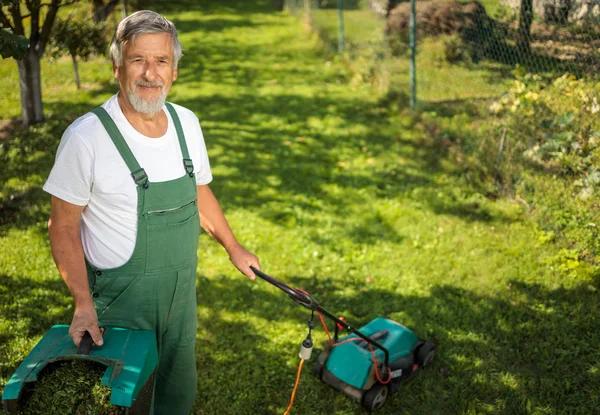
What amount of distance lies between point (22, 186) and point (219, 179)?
2.13 metres

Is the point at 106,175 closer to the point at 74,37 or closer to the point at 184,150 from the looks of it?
the point at 184,150

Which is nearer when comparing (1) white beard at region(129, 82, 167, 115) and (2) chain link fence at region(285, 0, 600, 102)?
(1) white beard at region(129, 82, 167, 115)

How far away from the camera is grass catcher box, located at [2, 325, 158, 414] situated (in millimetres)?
2160

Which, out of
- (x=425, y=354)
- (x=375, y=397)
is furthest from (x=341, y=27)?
(x=375, y=397)

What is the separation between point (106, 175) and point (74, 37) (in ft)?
24.0

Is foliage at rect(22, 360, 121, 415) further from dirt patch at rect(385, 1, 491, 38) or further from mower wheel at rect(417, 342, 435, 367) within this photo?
dirt patch at rect(385, 1, 491, 38)

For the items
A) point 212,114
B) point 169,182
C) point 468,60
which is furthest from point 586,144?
point 212,114

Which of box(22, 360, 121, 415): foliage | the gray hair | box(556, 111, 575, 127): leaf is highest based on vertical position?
the gray hair

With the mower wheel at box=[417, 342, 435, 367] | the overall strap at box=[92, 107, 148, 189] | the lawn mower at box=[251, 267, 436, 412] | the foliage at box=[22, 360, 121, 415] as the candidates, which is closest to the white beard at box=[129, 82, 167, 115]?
the overall strap at box=[92, 107, 148, 189]

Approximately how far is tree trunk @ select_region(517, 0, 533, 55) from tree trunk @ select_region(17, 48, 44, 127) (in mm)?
5917

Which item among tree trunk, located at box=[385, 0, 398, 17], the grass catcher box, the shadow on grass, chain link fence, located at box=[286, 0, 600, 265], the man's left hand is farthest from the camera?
tree trunk, located at box=[385, 0, 398, 17]

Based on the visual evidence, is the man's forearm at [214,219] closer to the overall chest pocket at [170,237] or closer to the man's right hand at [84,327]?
the overall chest pocket at [170,237]

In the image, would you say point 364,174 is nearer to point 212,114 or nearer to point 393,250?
point 393,250

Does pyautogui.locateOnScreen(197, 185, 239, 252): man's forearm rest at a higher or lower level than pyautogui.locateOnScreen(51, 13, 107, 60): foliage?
lower
